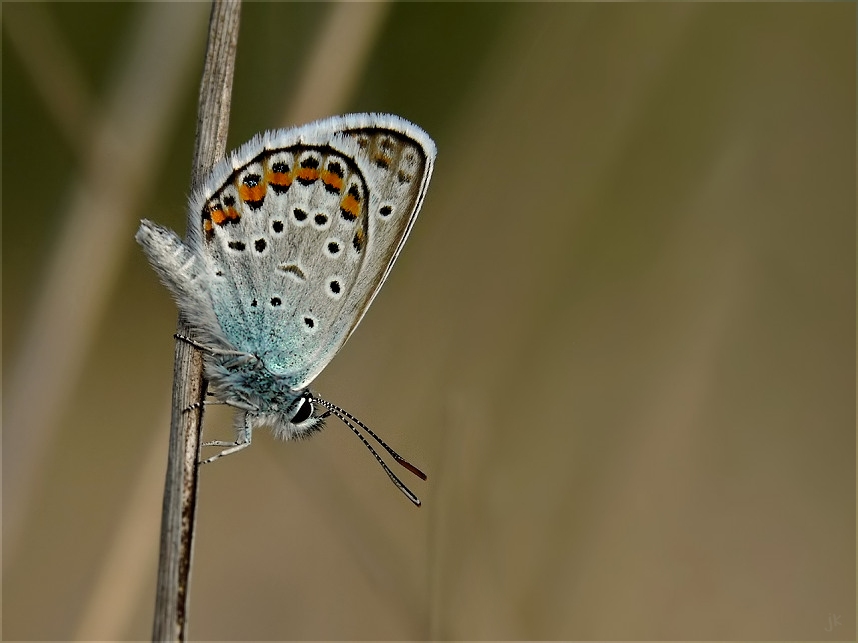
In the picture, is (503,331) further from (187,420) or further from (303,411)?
(187,420)

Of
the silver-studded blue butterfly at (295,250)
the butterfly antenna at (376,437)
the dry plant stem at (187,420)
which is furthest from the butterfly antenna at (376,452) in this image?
the dry plant stem at (187,420)

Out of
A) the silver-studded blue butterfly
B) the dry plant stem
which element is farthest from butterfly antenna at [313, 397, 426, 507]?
the dry plant stem

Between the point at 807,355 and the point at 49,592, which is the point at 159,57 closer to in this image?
the point at 49,592

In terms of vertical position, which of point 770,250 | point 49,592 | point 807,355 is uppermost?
point 770,250

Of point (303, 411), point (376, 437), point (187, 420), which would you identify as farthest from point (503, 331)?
point (187, 420)

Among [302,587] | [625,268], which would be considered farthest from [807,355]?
[302,587]

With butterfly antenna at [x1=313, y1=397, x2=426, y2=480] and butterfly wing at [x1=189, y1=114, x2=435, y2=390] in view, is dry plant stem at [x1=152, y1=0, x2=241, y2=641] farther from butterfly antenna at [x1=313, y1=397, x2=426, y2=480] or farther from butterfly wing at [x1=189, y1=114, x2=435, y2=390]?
butterfly antenna at [x1=313, y1=397, x2=426, y2=480]
